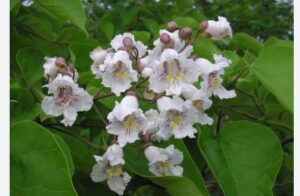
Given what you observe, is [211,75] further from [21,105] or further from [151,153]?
[21,105]

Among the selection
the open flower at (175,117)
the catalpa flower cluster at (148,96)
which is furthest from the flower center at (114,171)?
the open flower at (175,117)

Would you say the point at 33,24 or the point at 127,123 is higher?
the point at 127,123

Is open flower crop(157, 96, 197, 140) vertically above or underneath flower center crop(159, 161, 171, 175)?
above

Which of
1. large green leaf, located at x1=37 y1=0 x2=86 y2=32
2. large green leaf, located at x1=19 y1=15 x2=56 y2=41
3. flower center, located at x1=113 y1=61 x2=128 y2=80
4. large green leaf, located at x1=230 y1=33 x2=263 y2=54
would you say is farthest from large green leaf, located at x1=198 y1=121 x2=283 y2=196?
large green leaf, located at x1=19 y1=15 x2=56 y2=41

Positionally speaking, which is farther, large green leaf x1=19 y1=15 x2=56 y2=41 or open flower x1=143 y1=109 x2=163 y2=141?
large green leaf x1=19 y1=15 x2=56 y2=41

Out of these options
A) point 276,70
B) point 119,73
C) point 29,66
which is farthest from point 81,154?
point 276,70

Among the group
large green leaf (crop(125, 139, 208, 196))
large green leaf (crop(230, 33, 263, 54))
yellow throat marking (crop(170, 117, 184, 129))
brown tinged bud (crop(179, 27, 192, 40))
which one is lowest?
large green leaf (crop(230, 33, 263, 54))

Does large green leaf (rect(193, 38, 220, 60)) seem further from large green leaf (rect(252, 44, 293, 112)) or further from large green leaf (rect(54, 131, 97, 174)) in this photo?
large green leaf (rect(54, 131, 97, 174))

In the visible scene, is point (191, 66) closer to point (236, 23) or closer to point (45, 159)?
point (45, 159)
